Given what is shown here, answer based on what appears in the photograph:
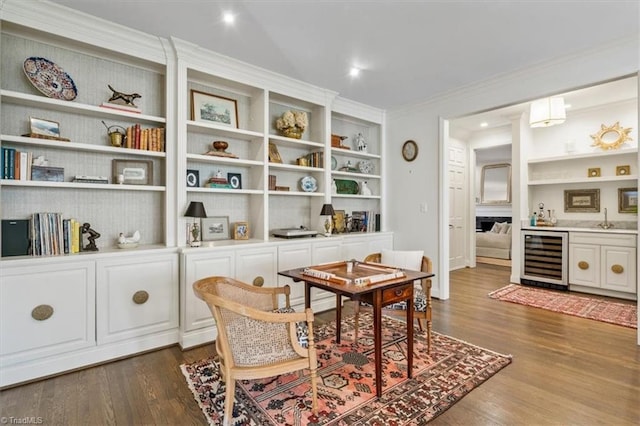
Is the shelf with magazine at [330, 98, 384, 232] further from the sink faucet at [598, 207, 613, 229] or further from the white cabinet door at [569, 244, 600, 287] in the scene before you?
the sink faucet at [598, 207, 613, 229]

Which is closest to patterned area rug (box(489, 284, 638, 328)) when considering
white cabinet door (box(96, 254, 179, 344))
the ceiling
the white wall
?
the white wall

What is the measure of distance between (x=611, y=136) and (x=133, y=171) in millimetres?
6383

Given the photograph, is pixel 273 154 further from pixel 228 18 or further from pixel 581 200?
pixel 581 200

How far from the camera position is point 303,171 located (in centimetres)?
420

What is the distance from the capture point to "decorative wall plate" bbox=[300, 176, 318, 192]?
4.08 metres

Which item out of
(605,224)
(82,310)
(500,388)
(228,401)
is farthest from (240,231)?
(605,224)

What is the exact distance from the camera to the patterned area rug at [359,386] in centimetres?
186

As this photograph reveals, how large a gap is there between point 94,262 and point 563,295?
5.54 metres

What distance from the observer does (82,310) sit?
240cm

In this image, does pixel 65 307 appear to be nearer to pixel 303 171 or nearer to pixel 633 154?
pixel 303 171

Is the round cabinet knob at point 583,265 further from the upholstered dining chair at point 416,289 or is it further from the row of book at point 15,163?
the row of book at point 15,163

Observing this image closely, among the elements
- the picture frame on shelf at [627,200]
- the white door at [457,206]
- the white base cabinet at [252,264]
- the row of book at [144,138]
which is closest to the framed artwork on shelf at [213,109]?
the row of book at [144,138]

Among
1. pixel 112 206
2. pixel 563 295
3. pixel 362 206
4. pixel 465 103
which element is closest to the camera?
pixel 112 206

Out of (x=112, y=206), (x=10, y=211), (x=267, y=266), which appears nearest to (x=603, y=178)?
(x=267, y=266)
